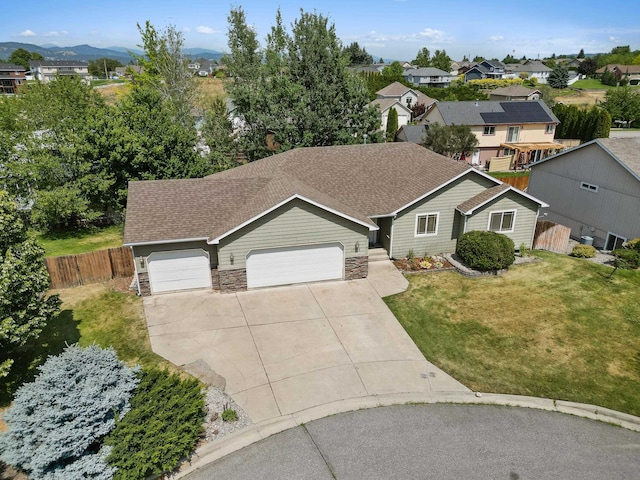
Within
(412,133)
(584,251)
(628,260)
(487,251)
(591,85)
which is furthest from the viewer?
(591,85)

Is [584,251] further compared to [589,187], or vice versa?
[589,187]

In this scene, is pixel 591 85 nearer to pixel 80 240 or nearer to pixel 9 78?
pixel 80 240

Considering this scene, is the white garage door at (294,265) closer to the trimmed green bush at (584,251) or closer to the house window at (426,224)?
the house window at (426,224)

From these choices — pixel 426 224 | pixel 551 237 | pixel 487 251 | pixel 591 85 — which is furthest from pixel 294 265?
pixel 591 85

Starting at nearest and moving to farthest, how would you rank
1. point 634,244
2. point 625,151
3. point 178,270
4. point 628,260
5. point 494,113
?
point 178,270 → point 628,260 → point 634,244 → point 625,151 → point 494,113

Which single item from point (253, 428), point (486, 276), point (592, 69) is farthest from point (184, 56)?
point (592, 69)

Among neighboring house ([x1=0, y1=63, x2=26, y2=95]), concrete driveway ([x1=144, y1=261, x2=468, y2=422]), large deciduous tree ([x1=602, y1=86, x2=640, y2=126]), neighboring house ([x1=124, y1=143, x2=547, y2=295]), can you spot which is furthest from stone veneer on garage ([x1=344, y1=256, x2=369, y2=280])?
neighboring house ([x1=0, y1=63, x2=26, y2=95])

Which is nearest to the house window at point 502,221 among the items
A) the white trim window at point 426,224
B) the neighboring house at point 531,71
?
the white trim window at point 426,224

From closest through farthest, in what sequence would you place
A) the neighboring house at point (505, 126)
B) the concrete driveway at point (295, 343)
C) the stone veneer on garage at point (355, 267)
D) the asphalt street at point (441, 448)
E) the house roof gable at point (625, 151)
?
1. the asphalt street at point (441, 448)
2. the concrete driveway at point (295, 343)
3. the stone veneer on garage at point (355, 267)
4. the house roof gable at point (625, 151)
5. the neighboring house at point (505, 126)
